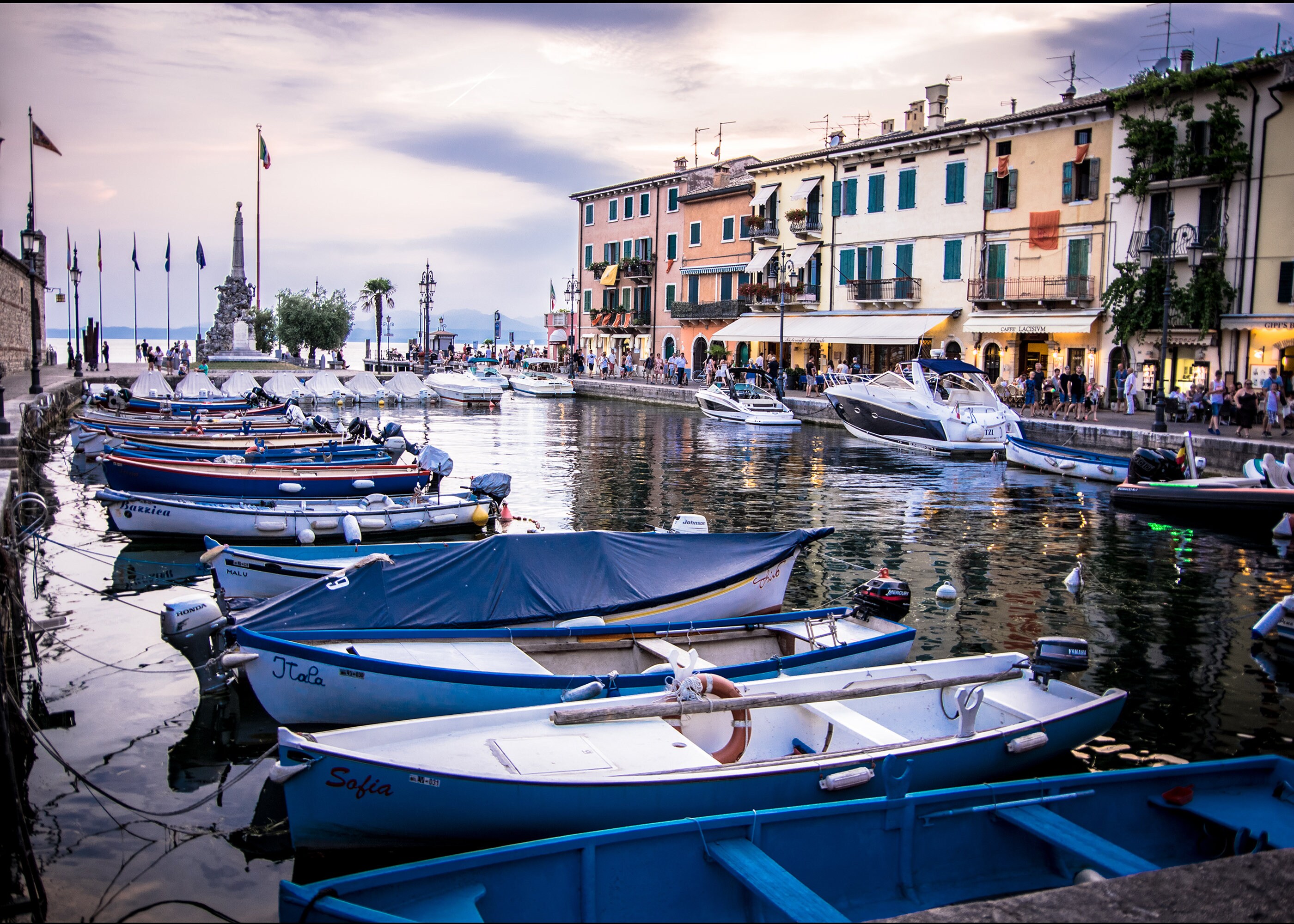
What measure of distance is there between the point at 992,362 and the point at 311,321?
4693cm

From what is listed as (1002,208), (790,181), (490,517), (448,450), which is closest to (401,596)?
(490,517)

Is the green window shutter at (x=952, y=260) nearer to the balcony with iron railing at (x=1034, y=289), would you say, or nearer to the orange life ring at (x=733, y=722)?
the balcony with iron railing at (x=1034, y=289)

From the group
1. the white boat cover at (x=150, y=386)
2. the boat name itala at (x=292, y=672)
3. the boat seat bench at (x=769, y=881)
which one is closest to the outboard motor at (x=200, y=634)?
the boat name itala at (x=292, y=672)

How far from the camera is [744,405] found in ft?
133

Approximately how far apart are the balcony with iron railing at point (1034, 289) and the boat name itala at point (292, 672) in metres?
35.4

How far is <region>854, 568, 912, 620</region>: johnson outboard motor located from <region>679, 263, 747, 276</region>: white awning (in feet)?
150

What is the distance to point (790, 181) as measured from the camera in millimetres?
51625

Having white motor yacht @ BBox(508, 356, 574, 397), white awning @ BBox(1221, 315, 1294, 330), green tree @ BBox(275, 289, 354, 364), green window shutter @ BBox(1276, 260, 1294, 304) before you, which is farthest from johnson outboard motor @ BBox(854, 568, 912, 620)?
green tree @ BBox(275, 289, 354, 364)

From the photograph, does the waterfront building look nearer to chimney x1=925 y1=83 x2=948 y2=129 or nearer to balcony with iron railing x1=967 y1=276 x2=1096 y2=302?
chimney x1=925 y1=83 x2=948 y2=129

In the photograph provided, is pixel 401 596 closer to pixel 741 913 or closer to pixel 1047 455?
pixel 741 913

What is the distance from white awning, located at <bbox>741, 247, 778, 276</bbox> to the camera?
175 feet

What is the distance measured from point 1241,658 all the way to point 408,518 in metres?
12.6

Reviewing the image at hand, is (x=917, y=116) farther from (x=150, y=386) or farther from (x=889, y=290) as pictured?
(x=150, y=386)

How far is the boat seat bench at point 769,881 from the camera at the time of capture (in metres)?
4.77
